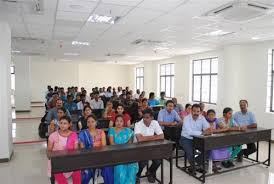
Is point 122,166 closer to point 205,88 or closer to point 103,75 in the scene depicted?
point 205,88

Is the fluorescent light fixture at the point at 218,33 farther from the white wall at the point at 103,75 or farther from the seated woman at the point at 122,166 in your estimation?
the white wall at the point at 103,75

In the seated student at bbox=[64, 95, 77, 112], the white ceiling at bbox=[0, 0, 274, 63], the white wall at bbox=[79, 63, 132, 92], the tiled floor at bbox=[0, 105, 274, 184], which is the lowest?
the tiled floor at bbox=[0, 105, 274, 184]

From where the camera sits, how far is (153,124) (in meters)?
4.03

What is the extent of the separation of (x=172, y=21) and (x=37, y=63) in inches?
581

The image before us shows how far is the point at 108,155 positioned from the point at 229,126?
2.81m

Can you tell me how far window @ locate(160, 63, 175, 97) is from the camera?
12.9 m

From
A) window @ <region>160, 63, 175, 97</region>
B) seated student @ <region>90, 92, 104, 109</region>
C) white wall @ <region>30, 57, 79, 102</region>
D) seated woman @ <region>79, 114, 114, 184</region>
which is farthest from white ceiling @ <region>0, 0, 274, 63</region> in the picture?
white wall @ <region>30, 57, 79, 102</region>

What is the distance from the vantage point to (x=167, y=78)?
1338 cm

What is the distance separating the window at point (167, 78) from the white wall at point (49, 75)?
7165 millimetres

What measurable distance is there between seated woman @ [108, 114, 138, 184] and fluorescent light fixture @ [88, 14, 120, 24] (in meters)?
1.98

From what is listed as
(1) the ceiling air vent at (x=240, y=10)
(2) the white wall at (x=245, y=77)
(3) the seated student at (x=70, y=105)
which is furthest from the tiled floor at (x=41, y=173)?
(1) the ceiling air vent at (x=240, y=10)

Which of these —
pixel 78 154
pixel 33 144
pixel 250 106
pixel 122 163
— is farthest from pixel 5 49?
pixel 250 106

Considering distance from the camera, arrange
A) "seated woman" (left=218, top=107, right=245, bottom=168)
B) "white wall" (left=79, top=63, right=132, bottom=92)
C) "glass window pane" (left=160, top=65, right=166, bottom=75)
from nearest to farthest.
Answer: "seated woman" (left=218, top=107, right=245, bottom=168)
"glass window pane" (left=160, top=65, right=166, bottom=75)
"white wall" (left=79, top=63, right=132, bottom=92)

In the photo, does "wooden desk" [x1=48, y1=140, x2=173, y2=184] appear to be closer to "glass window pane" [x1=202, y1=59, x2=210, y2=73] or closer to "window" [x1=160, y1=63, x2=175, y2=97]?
"glass window pane" [x1=202, y1=59, x2=210, y2=73]
